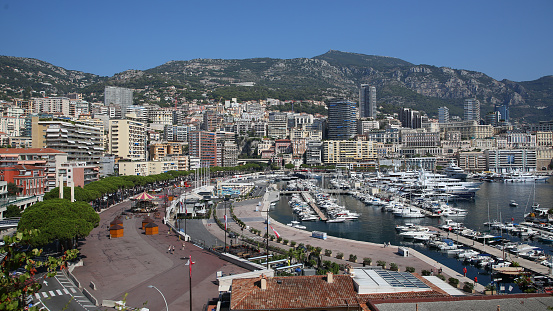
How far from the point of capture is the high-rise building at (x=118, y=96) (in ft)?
565

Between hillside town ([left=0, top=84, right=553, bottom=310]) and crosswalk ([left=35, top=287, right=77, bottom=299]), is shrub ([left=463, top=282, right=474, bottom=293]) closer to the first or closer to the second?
hillside town ([left=0, top=84, right=553, bottom=310])

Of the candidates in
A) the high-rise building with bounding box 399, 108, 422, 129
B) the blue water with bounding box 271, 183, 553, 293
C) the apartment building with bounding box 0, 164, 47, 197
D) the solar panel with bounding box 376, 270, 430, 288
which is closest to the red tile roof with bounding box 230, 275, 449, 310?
the solar panel with bounding box 376, 270, 430, 288

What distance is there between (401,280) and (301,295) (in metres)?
3.74

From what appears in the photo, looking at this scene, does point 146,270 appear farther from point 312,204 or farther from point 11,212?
point 312,204

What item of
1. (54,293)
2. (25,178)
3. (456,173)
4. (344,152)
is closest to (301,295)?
(54,293)

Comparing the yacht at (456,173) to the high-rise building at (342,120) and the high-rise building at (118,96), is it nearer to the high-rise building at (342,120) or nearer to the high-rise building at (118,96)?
the high-rise building at (342,120)

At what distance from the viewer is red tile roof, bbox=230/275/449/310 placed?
531 inches

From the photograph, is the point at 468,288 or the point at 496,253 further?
the point at 496,253

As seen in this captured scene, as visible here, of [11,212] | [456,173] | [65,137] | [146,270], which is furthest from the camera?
[456,173]

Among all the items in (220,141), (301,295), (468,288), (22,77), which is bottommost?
(468,288)

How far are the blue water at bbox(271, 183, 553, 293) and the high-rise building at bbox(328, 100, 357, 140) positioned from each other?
84.4m

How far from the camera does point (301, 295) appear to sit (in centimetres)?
1403

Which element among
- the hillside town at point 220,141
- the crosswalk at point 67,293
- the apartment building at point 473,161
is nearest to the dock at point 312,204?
the hillside town at point 220,141

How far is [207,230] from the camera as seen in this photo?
37.2 m
